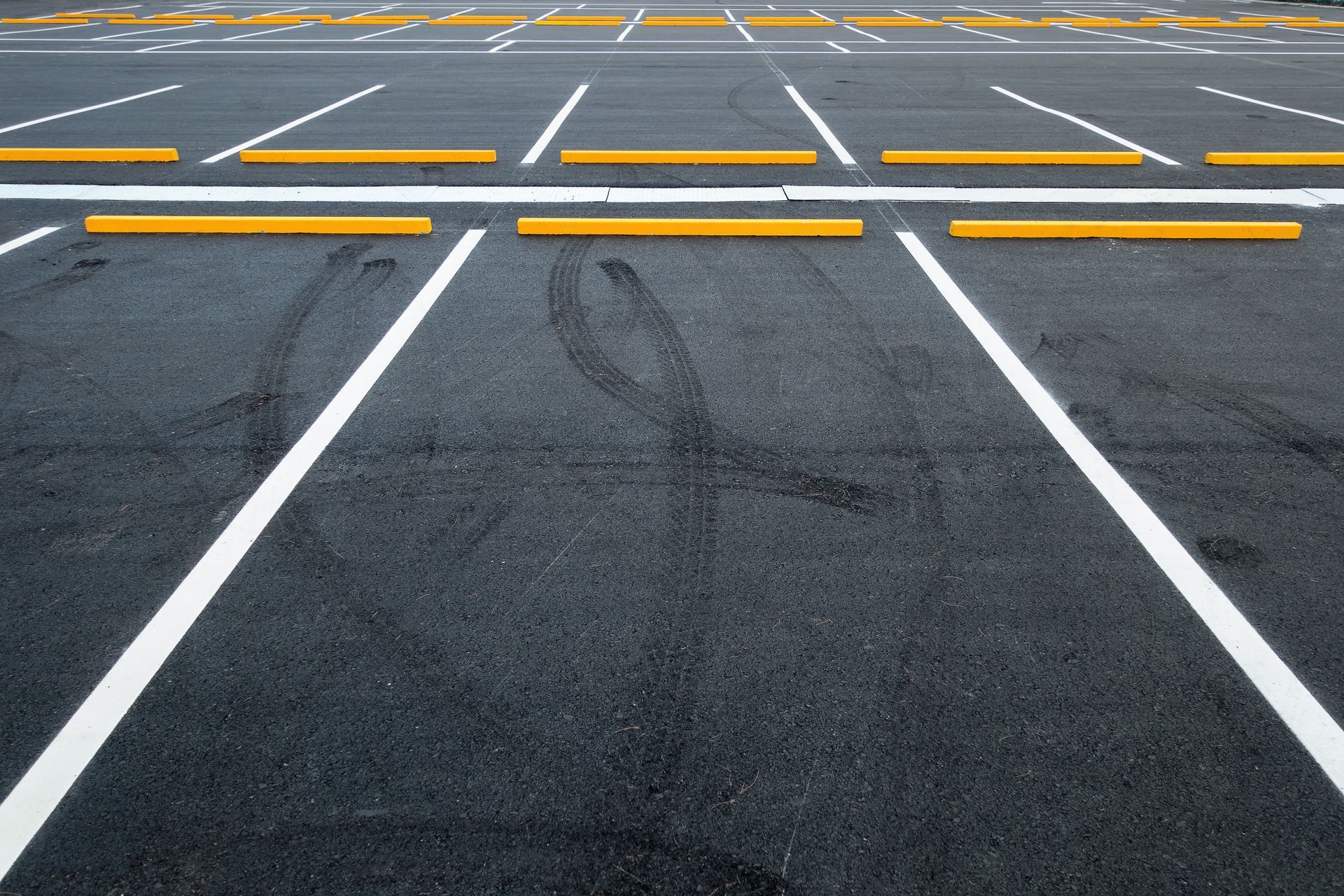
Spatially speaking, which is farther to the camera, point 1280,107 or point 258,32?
point 258,32

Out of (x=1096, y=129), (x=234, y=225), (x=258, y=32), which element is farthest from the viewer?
(x=258, y=32)

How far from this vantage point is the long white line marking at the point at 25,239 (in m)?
6.94

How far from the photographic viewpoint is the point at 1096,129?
1084 cm

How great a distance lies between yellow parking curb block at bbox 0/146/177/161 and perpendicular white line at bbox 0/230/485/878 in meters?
6.21

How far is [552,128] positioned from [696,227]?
452 cm

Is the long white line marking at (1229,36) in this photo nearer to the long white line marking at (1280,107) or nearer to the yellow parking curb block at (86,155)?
the long white line marking at (1280,107)

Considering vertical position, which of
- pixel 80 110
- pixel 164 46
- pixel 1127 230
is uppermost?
pixel 164 46

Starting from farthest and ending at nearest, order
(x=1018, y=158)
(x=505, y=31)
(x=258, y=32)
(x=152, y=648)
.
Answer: (x=505, y=31) < (x=258, y=32) < (x=1018, y=158) < (x=152, y=648)

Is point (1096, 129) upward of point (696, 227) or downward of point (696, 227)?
upward

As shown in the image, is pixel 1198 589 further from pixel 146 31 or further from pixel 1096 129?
pixel 146 31

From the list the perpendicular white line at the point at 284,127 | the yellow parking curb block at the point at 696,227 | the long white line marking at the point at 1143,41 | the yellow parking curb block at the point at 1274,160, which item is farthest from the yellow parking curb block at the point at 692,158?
the long white line marking at the point at 1143,41

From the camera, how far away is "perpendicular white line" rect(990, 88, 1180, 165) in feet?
31.1

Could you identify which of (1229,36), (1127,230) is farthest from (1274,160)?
(1229,36)

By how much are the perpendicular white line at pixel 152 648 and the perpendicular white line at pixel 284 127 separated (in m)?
6.02
